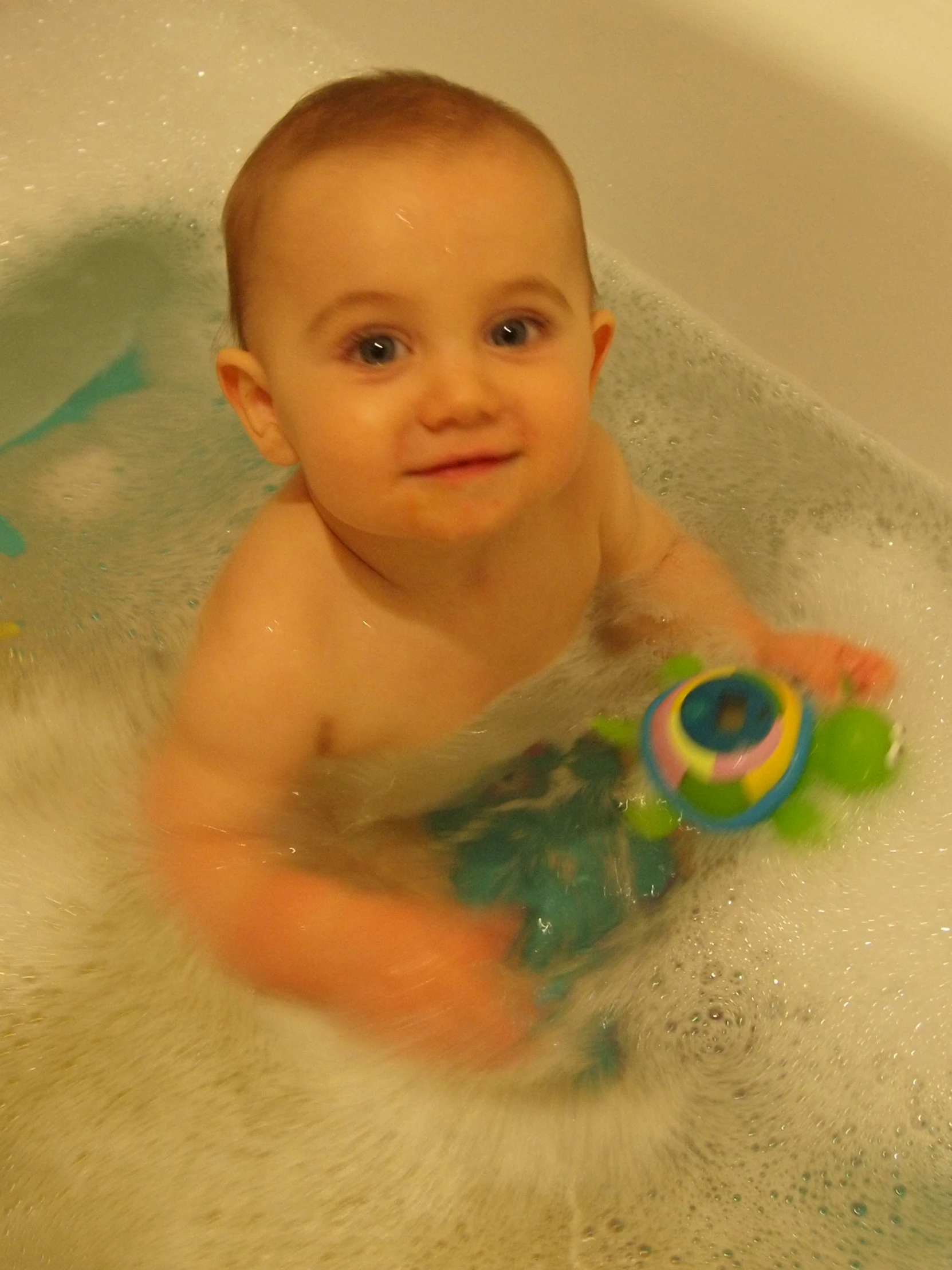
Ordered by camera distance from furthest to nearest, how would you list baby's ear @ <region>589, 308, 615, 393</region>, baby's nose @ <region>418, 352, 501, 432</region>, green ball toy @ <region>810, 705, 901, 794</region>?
1. green ball toy @ <region>810, 705, 901, 794</region>
2. baby's ear @ <region>589, 308, 615, 393</region>
3. baby's nose @ <region>418, 352, 501, 432</region>

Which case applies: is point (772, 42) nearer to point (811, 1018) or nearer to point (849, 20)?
point (849, 20)

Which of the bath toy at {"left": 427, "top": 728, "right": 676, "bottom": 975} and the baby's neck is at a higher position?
the baby's neck

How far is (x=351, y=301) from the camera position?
73 centimetres

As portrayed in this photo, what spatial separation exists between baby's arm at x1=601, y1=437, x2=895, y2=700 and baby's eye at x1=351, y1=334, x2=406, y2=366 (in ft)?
1.03

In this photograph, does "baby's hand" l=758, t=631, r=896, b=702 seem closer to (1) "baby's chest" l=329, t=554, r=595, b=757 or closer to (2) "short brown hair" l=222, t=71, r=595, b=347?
(1) "baby's chest" l=329, t=554, r=595, b=757

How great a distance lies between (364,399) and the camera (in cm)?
74

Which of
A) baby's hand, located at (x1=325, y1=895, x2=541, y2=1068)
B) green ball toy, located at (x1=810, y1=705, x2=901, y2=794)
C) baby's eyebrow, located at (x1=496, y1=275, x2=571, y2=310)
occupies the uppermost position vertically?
baby's eyebrow, located at (x1=496, y1=275, x2=571, y2=310)

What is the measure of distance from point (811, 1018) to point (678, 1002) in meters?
0.10

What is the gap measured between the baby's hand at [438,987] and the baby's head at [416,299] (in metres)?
0.30

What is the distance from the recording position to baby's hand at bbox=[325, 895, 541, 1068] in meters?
0.89

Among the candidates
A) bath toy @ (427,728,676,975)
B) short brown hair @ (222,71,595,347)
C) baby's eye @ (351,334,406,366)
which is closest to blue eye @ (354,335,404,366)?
baby's eye @ (351,334,406,366)

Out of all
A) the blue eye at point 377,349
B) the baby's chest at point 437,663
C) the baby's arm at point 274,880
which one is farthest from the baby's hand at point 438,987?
the blue eye at point 377,349

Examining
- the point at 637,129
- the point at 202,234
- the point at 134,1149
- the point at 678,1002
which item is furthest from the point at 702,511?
the point at 134,1149

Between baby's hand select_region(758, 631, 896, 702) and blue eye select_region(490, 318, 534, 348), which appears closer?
blue eye select_region(490, 318, 534, 348)
